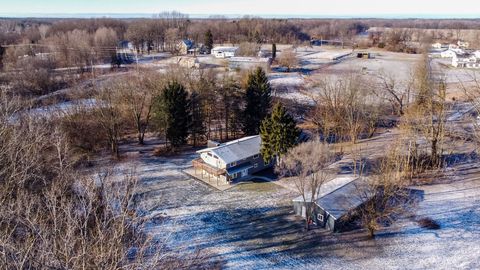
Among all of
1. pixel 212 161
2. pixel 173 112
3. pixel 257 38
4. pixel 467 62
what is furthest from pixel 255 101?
pixel 257 38

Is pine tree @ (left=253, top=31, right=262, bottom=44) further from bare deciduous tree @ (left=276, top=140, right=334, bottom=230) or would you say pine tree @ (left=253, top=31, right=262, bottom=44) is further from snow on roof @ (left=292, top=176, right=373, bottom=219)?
snow on roof @ (left=292, top=176, right=373, bottom=219)

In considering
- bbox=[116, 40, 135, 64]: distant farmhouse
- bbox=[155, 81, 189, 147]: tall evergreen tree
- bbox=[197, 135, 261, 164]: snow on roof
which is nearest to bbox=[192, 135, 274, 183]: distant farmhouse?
bbox=[197, 135, 261, 164]: snow on roof

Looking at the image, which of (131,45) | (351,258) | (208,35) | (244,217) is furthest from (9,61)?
(351,258)

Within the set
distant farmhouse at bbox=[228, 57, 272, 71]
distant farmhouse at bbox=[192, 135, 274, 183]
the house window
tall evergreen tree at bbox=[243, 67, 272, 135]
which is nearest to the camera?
the house window

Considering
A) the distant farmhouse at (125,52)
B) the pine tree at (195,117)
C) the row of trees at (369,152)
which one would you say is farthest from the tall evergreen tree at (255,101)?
the distant farmhouse at (125,52)

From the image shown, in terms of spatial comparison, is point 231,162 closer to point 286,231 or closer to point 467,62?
point 286,231

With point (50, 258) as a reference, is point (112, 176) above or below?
below

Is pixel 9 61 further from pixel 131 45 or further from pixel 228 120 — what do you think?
pixel 228 120
